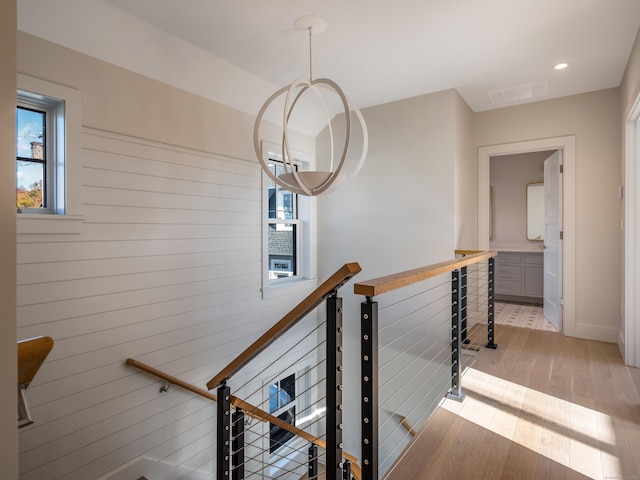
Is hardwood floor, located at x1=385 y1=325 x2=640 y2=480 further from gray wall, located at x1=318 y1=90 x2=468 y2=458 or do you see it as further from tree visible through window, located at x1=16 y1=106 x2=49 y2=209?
tree visible through window, located at x1=16 y1=106 x2=49 y2=209

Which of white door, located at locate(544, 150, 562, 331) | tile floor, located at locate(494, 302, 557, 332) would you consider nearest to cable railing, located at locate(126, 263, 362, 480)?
tile floor, located at locate(494, 302, 557, 332)

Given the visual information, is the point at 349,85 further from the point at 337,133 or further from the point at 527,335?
the point at 527,335

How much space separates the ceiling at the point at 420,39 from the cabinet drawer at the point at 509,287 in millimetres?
3246

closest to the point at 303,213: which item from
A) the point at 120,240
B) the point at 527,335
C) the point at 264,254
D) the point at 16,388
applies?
the point at 264,254

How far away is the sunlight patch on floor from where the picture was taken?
5.65 feet

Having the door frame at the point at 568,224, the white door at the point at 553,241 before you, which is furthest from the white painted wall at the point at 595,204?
the white door at the point at 553,241

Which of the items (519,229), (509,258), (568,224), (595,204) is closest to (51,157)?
(568,224)

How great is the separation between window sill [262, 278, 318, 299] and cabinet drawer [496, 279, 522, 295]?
343cm

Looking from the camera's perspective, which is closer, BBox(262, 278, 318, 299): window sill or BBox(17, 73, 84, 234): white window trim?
BBox(17, 73, 84, 234): white window trim

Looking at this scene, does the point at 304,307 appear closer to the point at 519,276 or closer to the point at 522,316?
the point at 522,316

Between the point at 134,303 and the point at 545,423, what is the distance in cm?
278

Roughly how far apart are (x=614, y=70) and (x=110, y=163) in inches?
171

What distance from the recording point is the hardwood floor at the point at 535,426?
5.41 feet

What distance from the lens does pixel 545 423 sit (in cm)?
203
